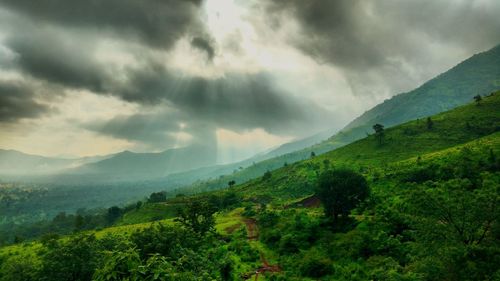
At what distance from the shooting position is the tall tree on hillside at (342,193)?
3145 inches

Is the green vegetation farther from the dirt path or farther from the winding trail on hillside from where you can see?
the dirt path

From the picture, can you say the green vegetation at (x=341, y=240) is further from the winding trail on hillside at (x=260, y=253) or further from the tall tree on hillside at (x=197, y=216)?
the winding trail on hillside at (x=260, y=253)

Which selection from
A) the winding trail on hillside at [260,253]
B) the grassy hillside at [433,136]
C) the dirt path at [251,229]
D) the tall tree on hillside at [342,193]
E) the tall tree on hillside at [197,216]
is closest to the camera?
the winding trail on hillside at [260,253]

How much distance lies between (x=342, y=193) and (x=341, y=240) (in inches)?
729

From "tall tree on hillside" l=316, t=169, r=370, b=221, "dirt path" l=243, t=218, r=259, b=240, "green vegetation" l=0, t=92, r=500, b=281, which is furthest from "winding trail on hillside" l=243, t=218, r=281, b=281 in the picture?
"tall tree on hillside" l=316, t=169, r=370, b=221

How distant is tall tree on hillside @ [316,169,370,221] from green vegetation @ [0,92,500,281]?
10.2 inches

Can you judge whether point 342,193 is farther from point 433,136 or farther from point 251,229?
point 433,136

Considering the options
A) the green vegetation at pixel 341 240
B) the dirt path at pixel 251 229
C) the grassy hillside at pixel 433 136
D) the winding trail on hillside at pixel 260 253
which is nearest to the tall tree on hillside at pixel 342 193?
the green vegetation at pixel 341 240

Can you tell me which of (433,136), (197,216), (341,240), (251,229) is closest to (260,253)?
(341,240)

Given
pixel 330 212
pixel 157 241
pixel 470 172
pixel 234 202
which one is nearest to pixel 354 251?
pixel 330 212

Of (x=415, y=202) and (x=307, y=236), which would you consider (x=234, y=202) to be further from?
(x=415, y=202)

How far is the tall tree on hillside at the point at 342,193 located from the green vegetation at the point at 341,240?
0.26 m

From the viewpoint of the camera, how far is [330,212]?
81625mm

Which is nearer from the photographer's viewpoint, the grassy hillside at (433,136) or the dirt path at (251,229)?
the dirt path at (251,229)
